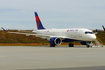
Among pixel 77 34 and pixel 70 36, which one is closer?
pixel 77 34

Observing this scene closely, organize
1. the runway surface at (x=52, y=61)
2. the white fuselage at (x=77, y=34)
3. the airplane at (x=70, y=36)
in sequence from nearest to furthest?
1. the runway surface at (x=52, y=61)
2. the white fuselage at (x=77, y=34)
3. the airplane at (x=70, y=36)

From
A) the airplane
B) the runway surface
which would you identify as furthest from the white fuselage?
the runway surface

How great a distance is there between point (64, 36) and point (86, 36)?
5252 mm

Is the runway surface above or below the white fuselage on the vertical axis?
below

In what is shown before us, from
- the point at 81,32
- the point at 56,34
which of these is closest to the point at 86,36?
the point at 81,32

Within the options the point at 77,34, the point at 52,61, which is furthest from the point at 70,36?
the point at 52,61

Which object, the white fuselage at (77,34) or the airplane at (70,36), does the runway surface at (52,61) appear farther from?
the airplane at (70,36)

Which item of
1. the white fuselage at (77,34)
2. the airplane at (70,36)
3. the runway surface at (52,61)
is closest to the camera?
the runway surface at (52,61)

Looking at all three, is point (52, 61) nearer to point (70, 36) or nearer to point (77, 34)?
point (77, 34)

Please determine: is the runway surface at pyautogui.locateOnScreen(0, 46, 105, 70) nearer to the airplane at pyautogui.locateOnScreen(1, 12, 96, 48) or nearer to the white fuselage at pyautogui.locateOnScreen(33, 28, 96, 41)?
the white fuselage at pyautogui.locateOnScreen(33, 28, 96, 41)

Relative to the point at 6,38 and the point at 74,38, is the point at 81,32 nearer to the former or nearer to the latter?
the point at 74,38

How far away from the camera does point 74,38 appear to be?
4134 cm

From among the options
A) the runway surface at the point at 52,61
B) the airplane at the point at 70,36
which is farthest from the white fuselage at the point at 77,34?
the runway surface at the point at 52,61

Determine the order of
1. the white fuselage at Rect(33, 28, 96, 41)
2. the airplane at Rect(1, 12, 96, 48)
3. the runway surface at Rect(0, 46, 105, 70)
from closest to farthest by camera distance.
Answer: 1. the runway surface at Rect(0, 46, 105, 70)
2. the white fuselage at Rect(33, 28, 96, 41)
3. the airplane at Rect(1, 12, 96, 48)
